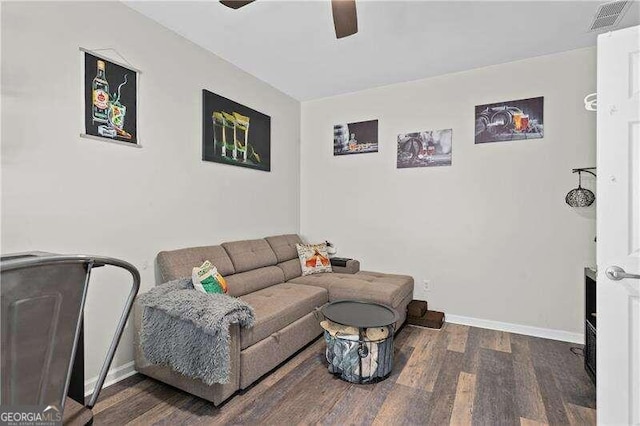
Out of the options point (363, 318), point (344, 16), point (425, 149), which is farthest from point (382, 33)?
point (363, 318)

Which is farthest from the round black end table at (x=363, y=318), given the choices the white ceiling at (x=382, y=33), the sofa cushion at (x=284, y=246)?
the white ceiling at (x=382, y=33)

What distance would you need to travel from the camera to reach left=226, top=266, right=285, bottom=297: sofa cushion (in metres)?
2.75

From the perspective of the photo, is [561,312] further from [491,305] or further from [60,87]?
[60,87]

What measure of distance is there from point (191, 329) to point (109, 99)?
66.3 inches

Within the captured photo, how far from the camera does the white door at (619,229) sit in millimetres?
1380

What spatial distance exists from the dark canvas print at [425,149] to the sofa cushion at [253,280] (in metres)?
1.91

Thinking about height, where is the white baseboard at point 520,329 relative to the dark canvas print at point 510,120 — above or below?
below

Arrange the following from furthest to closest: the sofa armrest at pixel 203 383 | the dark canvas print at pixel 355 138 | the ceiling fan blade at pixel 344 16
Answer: the dark canvas print at pixel 355 138, the sofa armrest at pixel 203 383, the ceiling fan blade at pixel 344 16

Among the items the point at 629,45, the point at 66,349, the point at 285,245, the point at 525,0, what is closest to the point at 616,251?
the point at 629,45

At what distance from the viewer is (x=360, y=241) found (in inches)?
158

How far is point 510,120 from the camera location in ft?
10.5

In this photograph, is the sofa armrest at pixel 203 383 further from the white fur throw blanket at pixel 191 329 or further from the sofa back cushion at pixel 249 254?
the sofa back cushion at pixel 249 254

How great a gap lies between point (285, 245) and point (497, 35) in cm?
293

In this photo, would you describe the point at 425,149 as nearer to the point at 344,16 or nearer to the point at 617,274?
the point at 344,16
